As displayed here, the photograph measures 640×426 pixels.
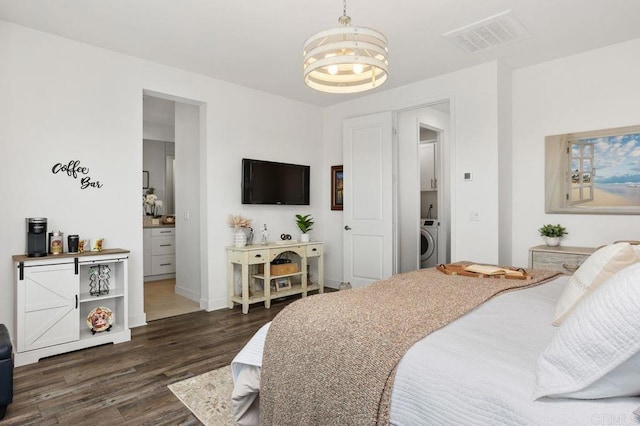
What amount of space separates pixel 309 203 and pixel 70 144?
2832mm

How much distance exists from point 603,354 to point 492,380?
26cm

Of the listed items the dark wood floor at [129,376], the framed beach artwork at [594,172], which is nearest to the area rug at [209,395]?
the dark wood floor at [129,376]

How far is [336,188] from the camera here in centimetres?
529

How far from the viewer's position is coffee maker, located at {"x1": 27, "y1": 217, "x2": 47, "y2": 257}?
2867 millimetres

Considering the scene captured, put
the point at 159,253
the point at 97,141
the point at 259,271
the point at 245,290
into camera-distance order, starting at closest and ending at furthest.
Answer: the point at 97,141, the point at 245,290, the point at 259,271, the point at 159,253

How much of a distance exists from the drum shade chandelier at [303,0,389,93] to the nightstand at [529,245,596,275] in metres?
2.40

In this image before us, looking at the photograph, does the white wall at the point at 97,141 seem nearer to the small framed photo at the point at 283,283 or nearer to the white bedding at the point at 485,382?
the small framed photo at the point at 283,283

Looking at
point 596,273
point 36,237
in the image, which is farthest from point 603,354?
point 36,237

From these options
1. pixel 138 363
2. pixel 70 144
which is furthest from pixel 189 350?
pixel 70 144

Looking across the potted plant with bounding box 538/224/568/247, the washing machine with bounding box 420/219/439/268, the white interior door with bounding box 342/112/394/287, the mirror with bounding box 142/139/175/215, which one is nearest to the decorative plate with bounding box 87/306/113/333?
the white interior door with bounding box 342/112/394/287

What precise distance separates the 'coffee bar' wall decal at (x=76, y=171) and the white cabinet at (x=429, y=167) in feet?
15.3

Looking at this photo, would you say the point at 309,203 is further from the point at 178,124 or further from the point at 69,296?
the point at 69,296

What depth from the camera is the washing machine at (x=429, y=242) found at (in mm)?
5762

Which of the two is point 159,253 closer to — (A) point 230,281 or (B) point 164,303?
(B) point 164,303
